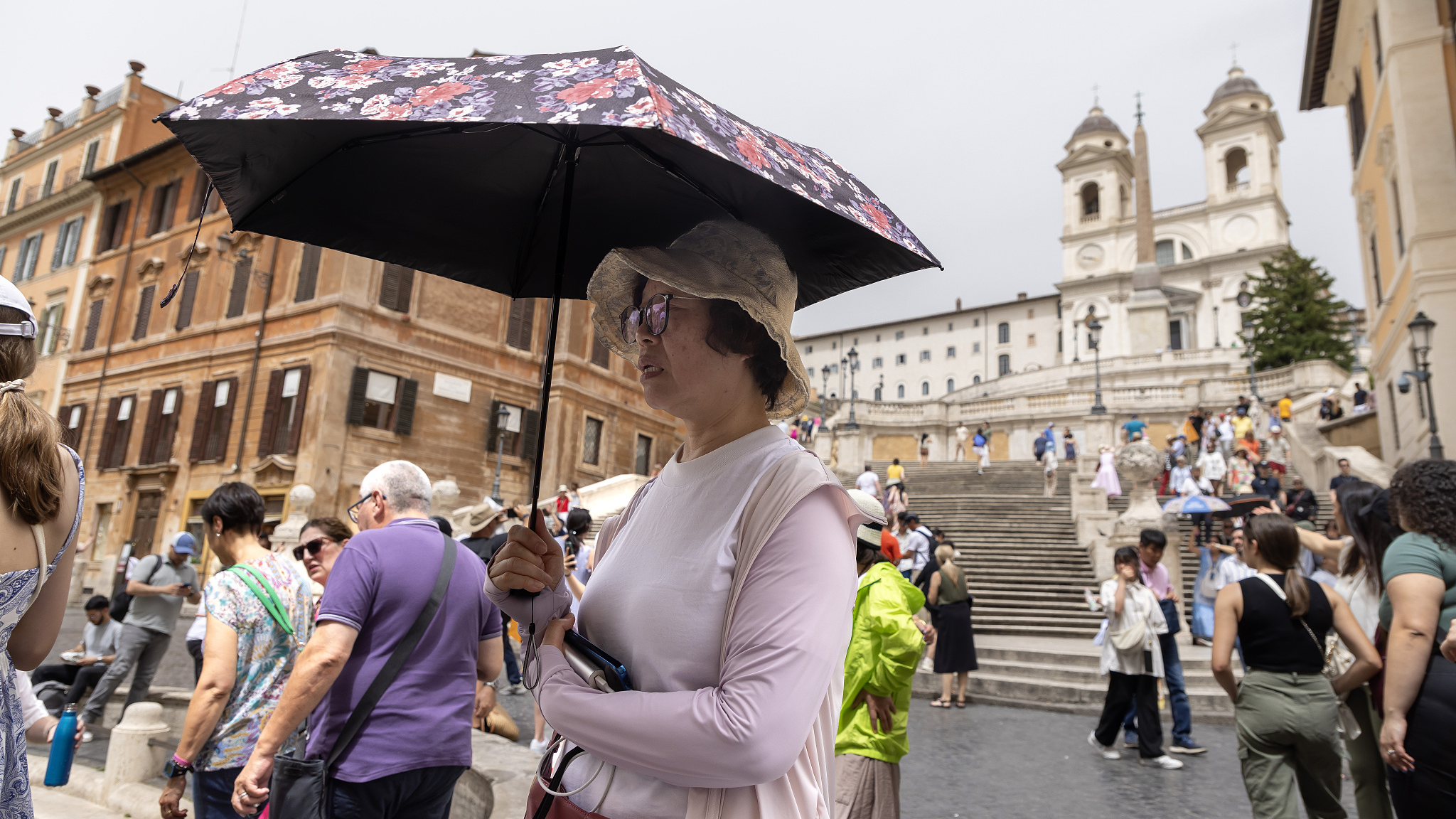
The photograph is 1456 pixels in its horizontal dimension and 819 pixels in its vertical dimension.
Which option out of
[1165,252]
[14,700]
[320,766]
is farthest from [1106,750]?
[1165,252]

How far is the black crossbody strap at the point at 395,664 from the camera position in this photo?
2670mm

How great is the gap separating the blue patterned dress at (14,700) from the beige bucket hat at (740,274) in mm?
1261

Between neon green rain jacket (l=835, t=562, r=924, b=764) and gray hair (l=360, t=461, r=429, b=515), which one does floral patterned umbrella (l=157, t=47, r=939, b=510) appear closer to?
gray hair (l=360, t=461, r=429, b=515)

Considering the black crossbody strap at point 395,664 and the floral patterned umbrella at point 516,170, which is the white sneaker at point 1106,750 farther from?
the floral patterned umbrella at point 516,170

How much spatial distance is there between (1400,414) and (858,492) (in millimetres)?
20962

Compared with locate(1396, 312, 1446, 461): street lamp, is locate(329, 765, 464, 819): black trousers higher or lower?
lower

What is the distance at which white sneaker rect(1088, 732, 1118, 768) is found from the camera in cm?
707

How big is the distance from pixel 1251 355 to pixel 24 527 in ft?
161

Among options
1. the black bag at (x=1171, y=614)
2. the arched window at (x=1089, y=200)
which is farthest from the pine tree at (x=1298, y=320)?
the black bag at (x=1171, y=614)

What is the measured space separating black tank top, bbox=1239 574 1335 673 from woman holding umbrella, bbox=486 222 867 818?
10.8ft

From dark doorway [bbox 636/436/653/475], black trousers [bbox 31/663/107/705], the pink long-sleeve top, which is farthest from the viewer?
dark doorway [bbox 636/436/653/475]

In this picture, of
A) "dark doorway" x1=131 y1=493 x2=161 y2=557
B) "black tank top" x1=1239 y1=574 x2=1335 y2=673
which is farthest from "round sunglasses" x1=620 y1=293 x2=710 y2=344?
"dark doorway" x1=131 y1=493 x2=161 y2=557

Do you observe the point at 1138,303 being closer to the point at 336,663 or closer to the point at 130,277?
the point at 130,277

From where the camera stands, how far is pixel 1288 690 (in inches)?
154
